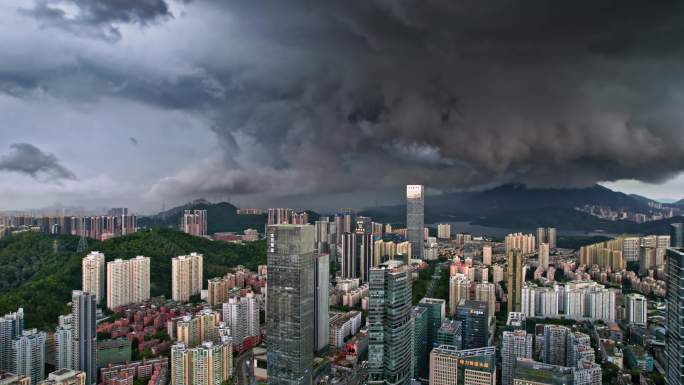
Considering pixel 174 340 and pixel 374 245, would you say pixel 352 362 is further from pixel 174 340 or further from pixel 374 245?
pixel 374 245

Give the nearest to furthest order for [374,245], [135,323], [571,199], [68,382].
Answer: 1. [68,382]
2. [135,323]
3. [374,245]
4. [571,199]

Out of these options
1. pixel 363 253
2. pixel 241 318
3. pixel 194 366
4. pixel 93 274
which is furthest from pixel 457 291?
pixel 93 274

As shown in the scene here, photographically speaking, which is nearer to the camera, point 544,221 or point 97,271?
point 97,271

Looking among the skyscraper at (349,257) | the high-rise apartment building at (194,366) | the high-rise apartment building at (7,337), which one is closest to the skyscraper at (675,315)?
the high-rise apartment building at (194,366)

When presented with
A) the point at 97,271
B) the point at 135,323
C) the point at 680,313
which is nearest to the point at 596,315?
the point at 680,313

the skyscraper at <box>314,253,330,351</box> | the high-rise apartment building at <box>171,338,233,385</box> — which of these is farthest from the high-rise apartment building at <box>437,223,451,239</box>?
the high-rise apartment building at <box>171,338,233,385</box>

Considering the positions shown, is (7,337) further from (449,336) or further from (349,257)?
(349,257)
